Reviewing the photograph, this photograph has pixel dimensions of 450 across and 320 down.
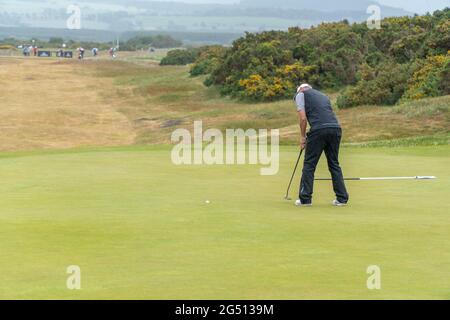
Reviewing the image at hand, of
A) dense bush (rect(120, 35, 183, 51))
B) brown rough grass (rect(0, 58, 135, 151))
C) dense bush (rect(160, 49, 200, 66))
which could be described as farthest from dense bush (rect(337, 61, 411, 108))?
dense bush (rect(120, 35, 183, 51))

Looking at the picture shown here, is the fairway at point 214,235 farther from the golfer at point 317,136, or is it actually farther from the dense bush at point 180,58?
the dense bush at point 180,58

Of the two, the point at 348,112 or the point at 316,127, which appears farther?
the point at 348,112

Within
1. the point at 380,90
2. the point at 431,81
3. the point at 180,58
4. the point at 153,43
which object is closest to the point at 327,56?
the point at 380,90

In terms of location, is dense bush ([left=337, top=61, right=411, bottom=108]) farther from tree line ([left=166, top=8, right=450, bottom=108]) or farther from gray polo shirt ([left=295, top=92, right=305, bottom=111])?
gray polo shirt ([left=295, top=92, right=305, bottom=111])

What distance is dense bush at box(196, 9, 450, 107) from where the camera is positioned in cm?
4188

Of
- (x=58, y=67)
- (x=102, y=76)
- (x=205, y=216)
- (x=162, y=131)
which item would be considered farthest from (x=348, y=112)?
(x=58, y=67)

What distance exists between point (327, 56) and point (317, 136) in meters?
34.3

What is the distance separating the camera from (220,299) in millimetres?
7781

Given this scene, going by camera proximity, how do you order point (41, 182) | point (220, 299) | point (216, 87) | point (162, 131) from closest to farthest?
point (220, 299)
point (41, 182)
point (162, 131)
point (216, 87)

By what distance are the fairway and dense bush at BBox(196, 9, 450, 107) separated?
24.6m

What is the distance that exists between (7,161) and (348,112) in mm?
18410

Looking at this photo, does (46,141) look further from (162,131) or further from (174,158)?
(174,158)

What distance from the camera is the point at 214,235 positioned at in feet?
35.6

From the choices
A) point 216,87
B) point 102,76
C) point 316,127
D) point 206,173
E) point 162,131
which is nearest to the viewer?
point 316,127
